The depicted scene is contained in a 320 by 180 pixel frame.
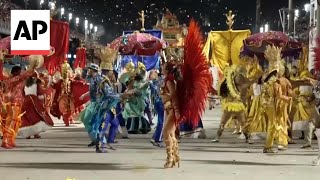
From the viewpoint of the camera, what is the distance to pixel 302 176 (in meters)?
10.1

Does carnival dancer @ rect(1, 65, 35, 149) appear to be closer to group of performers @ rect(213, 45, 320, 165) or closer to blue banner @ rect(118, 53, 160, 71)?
group of performers @ rect(213, 45, 320, 165)

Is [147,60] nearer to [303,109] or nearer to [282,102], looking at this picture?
[303,109]

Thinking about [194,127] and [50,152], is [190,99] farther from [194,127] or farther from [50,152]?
[194,127]

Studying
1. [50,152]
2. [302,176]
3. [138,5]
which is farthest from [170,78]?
[138,5]

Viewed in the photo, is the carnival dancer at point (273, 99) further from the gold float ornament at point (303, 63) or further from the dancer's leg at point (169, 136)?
the gold float ornament at point (303, 63)

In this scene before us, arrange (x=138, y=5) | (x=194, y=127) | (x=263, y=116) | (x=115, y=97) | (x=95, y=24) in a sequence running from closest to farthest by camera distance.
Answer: (x=115, y=97) < (x=263, y=116) < (x=194, y=127) < (x=138, y=5) < (x=95, y=24)

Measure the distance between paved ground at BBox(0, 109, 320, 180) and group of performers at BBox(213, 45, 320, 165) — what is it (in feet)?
1.45

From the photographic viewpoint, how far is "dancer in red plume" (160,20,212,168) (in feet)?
35.4

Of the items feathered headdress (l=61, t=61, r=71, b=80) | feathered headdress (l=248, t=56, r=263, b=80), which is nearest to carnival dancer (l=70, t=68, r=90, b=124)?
feathered headdress (l=61, t=61, r=71, b=80)

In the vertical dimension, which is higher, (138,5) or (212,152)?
(138,5)

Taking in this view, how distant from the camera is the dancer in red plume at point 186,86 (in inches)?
424

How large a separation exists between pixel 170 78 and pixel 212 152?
312 centimetres

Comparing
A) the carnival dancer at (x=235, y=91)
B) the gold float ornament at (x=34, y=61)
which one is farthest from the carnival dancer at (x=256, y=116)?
the gold float ornament at (x=34, y=61)

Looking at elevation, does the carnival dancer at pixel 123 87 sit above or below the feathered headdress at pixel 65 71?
below
